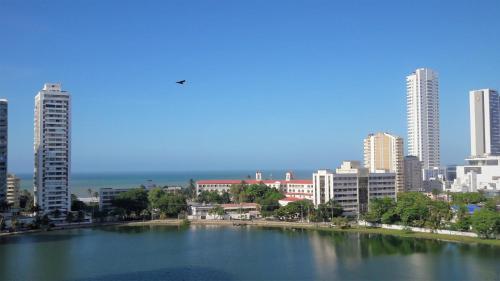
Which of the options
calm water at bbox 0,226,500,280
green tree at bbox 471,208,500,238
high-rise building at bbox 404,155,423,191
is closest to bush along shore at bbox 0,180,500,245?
green tree at bbox 471,208,500,238

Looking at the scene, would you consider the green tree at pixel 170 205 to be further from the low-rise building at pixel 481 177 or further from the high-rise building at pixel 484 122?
the high-rise building at pixel 484 122

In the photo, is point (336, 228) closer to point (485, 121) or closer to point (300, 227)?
point (300, 227)

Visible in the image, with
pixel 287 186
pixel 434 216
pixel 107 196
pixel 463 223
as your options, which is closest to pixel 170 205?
pixel 107 196

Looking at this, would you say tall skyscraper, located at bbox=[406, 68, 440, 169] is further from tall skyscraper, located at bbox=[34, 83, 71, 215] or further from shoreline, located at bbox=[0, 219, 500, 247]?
tall skyscraper, located at bbox=[34, 83, 71, 215]

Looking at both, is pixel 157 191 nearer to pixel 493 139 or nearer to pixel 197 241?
pixel 197 241

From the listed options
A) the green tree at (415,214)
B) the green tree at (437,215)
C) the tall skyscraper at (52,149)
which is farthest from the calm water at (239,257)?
the tall skyscraper at (52,149)

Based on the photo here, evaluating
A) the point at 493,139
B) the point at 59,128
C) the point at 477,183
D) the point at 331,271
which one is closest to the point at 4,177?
the point at 59,128
